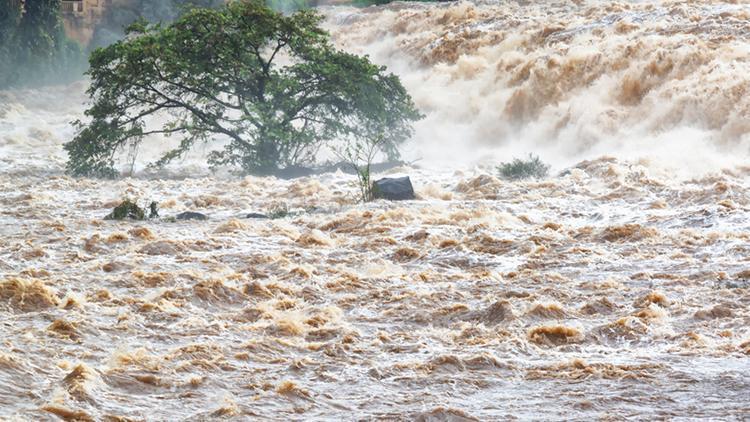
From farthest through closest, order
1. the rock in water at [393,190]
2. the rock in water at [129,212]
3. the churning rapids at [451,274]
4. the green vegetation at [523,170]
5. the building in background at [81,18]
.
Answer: the building in background at [81,18], the green vegetation at [523,170], the rock in water at [393,190], the rock in water at [129,212], the churning rapids at [451,274]

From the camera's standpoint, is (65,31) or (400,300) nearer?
(400,300)

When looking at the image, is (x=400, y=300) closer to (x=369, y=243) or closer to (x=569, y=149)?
(x=369, y=243)

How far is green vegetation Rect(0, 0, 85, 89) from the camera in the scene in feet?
113

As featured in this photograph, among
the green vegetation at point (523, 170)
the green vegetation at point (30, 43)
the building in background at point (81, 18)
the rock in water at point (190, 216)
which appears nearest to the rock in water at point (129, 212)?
the rock in water at point (190, 216)

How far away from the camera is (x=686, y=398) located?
23.2 feet

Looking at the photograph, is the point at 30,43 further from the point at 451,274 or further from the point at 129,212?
the point at 451,274

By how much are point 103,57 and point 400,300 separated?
11028 mm

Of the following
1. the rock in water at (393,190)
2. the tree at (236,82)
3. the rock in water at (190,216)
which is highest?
the tree at (236,82)

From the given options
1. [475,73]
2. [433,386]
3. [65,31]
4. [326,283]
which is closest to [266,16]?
[475,73]

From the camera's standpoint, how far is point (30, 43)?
115ft

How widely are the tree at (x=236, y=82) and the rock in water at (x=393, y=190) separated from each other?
3526 mm

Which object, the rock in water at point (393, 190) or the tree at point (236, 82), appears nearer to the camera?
the rock in water at point (393, 190)

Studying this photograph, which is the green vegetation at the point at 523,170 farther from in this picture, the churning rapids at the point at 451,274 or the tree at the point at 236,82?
the tree at the point at 236,82

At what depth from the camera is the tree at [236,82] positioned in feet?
63.1
